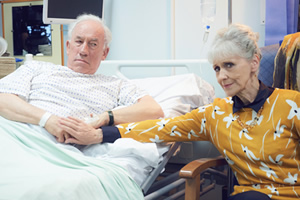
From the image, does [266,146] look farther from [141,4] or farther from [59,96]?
[141,4]

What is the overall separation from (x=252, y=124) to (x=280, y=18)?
4.48 ft

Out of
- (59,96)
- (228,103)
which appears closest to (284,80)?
(228,103)

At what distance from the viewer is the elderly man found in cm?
190

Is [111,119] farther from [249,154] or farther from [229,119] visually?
[249,154]

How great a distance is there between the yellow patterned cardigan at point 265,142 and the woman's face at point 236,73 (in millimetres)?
114

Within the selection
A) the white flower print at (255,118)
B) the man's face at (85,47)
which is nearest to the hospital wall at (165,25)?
the man's face at (85,47)

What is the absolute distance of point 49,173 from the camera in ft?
4.11

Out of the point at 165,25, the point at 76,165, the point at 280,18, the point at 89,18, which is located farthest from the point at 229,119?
the point at 165,25

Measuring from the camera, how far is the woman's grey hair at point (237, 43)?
155cm

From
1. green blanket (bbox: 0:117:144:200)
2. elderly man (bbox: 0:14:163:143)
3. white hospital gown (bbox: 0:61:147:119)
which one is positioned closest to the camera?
green blanket (bbox: 0:117:144:200)

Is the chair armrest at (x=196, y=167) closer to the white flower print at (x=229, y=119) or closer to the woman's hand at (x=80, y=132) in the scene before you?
the white flower print at (x=229, y=119)

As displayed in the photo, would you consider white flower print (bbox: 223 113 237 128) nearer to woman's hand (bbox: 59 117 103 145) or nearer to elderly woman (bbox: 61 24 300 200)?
elderly woman (bbox: 61 24 300 200)

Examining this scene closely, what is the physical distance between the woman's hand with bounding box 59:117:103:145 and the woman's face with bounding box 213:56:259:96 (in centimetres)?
65

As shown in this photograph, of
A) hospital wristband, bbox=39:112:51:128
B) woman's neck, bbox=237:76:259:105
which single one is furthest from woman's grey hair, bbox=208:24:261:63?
hospital wristband, bbox=39:112:51:128
